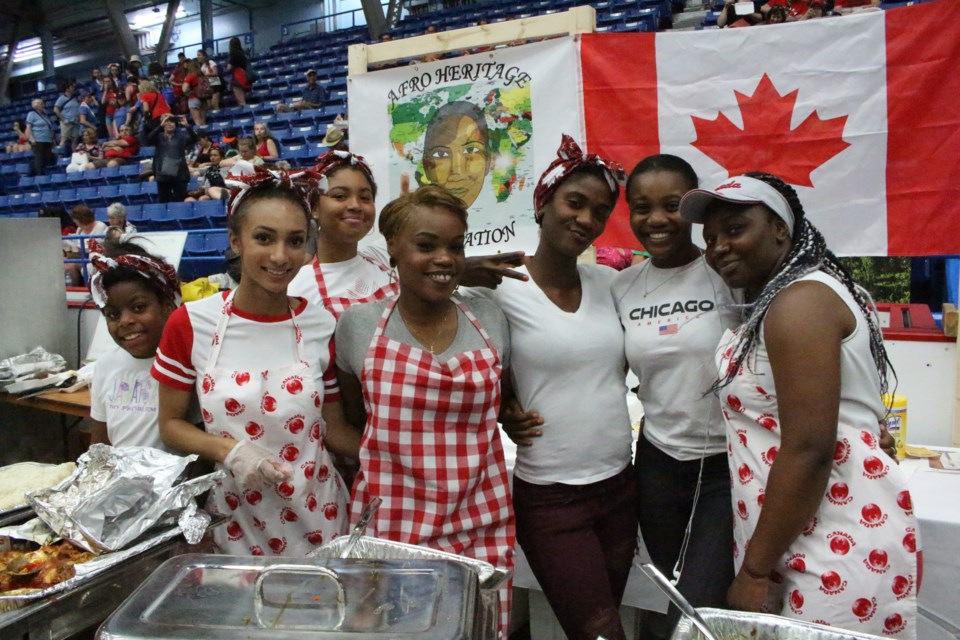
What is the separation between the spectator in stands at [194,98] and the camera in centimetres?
1391

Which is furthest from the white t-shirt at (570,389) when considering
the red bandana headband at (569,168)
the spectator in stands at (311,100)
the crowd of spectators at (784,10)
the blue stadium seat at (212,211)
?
the spectator in stands at (311,100)

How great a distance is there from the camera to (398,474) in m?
1.66

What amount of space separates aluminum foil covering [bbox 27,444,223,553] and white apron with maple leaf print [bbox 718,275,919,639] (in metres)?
1.25

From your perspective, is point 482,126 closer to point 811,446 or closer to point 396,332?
point 396,332

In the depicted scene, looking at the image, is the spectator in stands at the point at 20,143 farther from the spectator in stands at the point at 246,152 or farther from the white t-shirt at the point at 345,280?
the white t-shirt at the point at 345,280

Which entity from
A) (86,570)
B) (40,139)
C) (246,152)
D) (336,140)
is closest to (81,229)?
(246,152)

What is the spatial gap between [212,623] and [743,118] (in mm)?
2550

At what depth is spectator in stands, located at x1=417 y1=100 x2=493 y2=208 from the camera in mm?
3139

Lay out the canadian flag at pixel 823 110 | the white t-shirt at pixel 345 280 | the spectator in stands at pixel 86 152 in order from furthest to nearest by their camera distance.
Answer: the spectator in stands at pixel 86 152
the canadian flag at pixel 823 110
the white t-shirt at pixel 345 280

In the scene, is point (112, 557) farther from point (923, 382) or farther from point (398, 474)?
point (923, 382)

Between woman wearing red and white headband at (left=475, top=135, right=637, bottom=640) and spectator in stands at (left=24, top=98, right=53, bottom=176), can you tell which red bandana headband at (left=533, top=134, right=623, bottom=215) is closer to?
woman wearing red and white headband at (left=475, top=135, right=637, bottom=640)

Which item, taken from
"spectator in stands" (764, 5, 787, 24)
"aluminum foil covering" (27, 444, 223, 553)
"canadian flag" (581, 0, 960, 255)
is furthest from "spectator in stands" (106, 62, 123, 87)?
"aluminum foil covering" (27, 444, 223, 553)

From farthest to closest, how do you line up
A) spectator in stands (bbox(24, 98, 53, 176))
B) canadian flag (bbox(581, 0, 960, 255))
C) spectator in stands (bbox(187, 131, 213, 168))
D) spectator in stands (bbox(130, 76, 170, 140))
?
spectator in stands (bbox(24, 98, 53, 176))
spectator in stands (bbox(130, 76, 170, 140))
spectator in stands (bbox(187, 131, 213, 168))
canadian flag (bbox(581, 0, 960, 255))

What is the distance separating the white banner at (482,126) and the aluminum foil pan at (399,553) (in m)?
1.87
